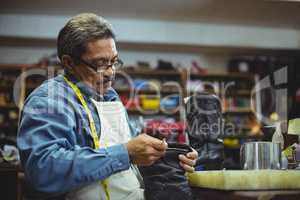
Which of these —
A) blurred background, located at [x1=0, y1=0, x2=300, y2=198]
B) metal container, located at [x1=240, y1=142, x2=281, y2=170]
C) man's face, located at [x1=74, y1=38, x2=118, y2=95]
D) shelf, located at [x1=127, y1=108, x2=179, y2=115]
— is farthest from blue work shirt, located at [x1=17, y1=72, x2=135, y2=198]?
shelf, located at [x1=127, y1=108, x2=179, y2=115]

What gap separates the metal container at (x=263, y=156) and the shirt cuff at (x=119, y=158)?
42cm

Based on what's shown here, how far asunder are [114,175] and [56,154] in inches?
9.4

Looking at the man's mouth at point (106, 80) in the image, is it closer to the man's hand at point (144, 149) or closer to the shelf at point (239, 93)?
the man's hand at point (144, 149)

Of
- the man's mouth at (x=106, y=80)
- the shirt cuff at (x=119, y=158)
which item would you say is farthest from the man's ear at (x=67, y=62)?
the shirt cuff at (x=119, y=158)

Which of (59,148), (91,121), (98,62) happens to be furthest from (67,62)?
(59,148)

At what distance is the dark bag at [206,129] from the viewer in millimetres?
1633

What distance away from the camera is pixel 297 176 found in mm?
1285

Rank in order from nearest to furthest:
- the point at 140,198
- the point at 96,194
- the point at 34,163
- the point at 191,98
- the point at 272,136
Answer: the point at 34,163, the point at 96,194, the point at 140,198, the point at 272,136, the point at 191,98

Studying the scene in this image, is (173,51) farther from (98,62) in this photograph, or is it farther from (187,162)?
(187,162)

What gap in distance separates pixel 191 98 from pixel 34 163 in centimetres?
78

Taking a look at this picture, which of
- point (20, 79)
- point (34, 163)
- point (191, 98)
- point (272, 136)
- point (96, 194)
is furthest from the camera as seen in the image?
point (20, 79)

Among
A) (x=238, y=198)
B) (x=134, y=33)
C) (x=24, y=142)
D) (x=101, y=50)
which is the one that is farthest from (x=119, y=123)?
(x=134, y=33)

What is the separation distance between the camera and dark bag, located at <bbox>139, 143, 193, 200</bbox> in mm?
1362

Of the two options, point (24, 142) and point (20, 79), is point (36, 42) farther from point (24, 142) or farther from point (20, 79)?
point (24, 142)
